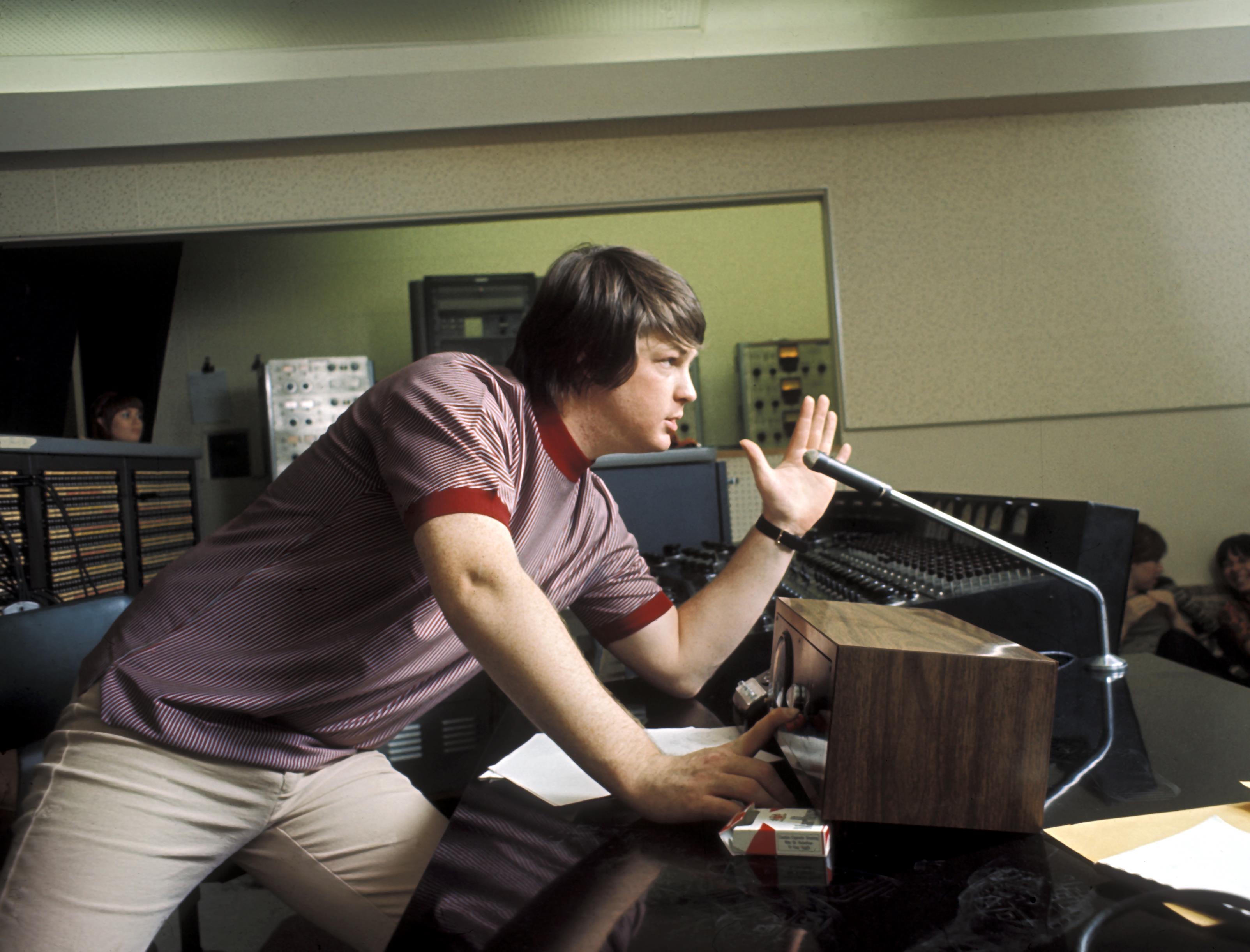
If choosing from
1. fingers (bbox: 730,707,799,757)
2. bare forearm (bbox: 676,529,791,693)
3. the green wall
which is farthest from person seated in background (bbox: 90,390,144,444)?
fingers (bbox: 730,707,799,757)

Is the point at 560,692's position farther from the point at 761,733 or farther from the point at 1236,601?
the point at 1236,601

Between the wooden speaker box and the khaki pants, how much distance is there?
1.56 feet

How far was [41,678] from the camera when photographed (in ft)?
3.97

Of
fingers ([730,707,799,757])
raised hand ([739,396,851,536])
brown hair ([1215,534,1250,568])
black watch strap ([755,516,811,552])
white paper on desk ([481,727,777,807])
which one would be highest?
raised hand ([739,396,851,536])

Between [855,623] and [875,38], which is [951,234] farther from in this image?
[855,623]

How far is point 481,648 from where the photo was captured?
2.55ft

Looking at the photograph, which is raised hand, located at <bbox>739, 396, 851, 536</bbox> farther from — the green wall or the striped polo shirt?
the green wall

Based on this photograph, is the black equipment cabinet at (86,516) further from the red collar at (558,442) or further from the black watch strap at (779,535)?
the black watch strap at (779,535)

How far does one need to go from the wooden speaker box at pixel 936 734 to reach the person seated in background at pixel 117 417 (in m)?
4.16

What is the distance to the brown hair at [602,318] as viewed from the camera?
1.07 m

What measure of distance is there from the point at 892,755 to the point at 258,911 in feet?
6.58

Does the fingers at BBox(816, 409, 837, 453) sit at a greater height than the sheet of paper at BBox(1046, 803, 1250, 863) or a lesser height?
greater

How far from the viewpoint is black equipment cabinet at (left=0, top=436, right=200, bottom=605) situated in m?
2.56

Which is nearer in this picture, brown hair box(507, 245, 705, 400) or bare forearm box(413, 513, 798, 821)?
bare forearm box(413, 513, 798, 821)
